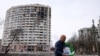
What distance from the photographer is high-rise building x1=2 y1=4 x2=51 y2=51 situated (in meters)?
128

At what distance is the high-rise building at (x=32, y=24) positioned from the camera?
12800 centimetres

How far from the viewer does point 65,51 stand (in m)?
6.32

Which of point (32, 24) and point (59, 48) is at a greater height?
point (32, 24)

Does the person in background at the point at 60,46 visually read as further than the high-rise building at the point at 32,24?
No

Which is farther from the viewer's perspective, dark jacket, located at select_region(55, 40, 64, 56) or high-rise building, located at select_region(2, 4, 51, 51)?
high-rise building, located at select_region(2, 4, 51, 51)

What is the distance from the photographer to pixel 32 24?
128250 mm

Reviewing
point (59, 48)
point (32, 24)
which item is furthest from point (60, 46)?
point (32, 24)

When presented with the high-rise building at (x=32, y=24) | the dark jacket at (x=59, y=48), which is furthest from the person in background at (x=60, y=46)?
the high-rise building at (x=32, y=24)

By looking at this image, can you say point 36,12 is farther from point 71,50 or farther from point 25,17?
point 71,50

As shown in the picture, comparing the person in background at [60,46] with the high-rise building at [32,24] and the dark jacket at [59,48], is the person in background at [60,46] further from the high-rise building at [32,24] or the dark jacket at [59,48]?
the high-rise building at [32,24]

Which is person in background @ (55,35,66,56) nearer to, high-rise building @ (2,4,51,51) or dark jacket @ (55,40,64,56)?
dark jacket @ (55,40,64,56)

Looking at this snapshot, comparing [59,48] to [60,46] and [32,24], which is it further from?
[32,24]

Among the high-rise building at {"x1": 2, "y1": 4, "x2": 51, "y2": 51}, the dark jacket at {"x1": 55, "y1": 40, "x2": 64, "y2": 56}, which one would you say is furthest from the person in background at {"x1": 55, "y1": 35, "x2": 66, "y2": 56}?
the high-rise building at {"x1": 2, "y1": 4, "x2": 51, "y2": 51}

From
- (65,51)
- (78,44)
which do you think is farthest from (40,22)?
(65,51)
